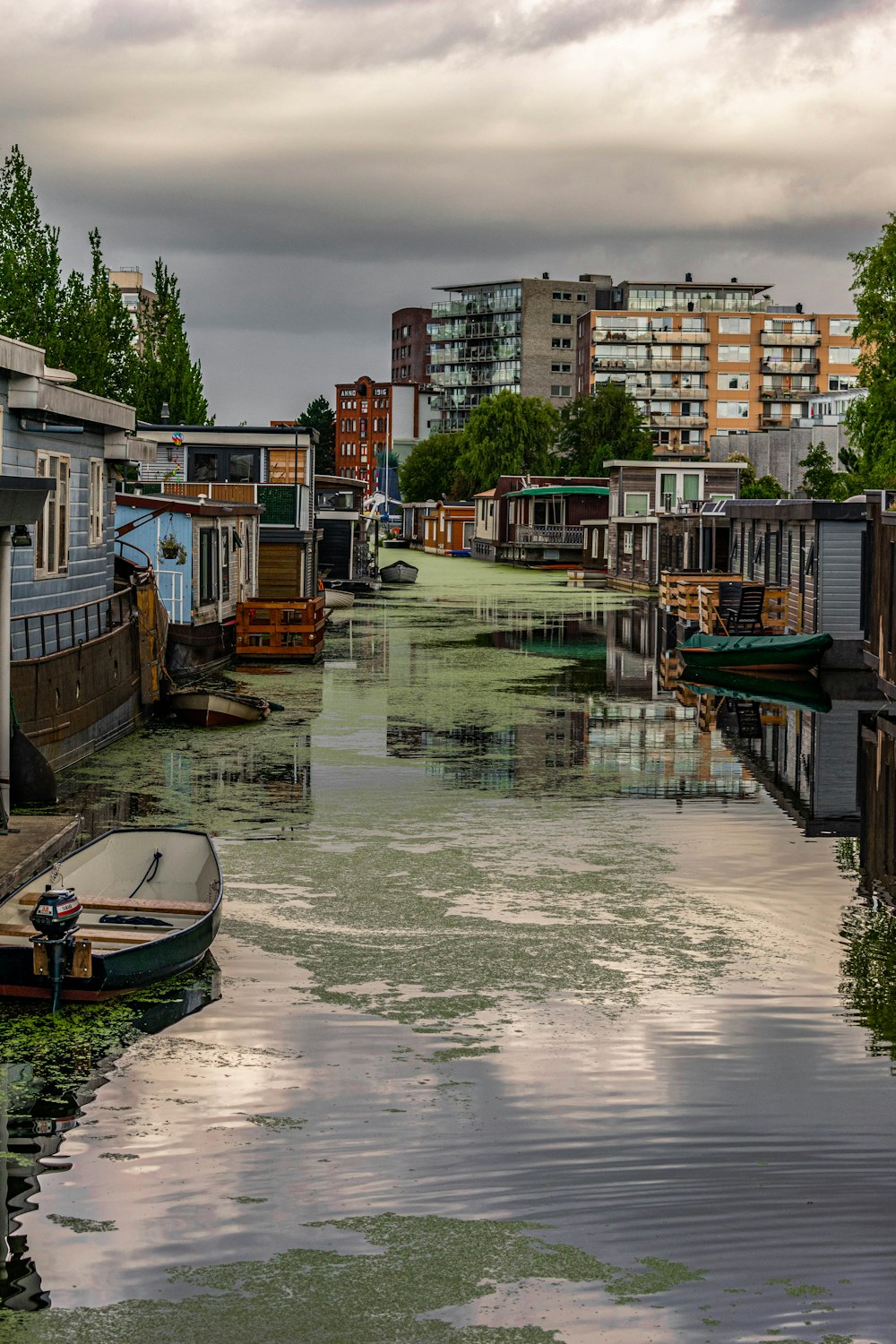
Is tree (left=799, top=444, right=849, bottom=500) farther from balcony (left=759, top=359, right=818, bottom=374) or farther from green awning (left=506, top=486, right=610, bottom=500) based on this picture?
balcony (left=759, top=359, right=818, bottom=374)

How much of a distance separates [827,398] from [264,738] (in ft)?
418

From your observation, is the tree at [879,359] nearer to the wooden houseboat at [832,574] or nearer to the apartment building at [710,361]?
the wooden houseboat at [832,574]

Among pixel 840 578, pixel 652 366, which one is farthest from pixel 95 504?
pixel 652 366

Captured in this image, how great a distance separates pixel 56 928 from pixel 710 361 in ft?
543

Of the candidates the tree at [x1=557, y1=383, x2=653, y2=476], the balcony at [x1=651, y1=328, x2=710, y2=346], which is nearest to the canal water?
the tree at [x1=557, y1=383, x2=653, y2=476]

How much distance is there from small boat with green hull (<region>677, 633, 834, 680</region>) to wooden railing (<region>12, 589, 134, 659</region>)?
1610 centimetres

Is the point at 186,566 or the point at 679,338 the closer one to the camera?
the point at 186,566

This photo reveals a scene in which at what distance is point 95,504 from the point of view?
30062 mm

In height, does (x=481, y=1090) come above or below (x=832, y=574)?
below

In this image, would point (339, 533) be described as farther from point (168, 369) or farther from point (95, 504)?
point (95, 504)

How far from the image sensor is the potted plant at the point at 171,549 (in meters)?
37.0

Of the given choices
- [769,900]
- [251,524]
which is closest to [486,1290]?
[769,900]

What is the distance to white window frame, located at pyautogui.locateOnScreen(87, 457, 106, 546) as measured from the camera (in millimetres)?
29641

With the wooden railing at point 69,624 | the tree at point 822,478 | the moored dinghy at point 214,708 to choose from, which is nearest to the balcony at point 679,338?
the tree at point 822,478
